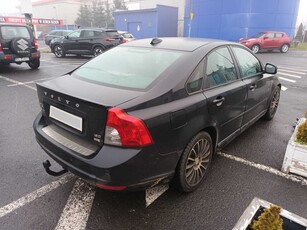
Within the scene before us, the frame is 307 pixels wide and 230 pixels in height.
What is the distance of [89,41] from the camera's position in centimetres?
1352

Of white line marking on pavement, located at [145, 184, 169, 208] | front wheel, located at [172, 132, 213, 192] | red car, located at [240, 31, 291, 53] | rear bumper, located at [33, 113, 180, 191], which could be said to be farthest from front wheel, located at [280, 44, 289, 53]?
rear bumper, located at [33, 113, 180, 191]

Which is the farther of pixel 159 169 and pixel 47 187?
pixel 47 187

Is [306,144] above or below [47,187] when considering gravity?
above

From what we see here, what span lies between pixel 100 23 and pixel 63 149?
60.9 metres

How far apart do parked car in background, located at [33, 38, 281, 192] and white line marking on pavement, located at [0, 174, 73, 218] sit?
259 mm

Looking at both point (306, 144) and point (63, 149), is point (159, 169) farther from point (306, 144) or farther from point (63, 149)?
point (306, 144)

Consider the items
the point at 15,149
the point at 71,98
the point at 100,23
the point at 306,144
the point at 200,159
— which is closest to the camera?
the point at 71,98

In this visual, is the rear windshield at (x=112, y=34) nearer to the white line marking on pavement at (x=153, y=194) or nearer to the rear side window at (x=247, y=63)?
the rear side window at (x=247, y=63)

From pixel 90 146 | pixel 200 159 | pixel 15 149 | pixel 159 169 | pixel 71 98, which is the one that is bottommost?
pixel 15 149

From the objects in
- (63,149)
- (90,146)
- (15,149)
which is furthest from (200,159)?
(15,149)

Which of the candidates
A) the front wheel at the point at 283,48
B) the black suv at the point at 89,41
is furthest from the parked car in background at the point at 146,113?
the front wheel at the point at 283,48

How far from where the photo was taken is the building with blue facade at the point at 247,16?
22.9 meters

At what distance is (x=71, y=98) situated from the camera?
2221 mm

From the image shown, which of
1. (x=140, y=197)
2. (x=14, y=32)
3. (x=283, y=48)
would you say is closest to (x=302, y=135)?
(x=140, y=197)
